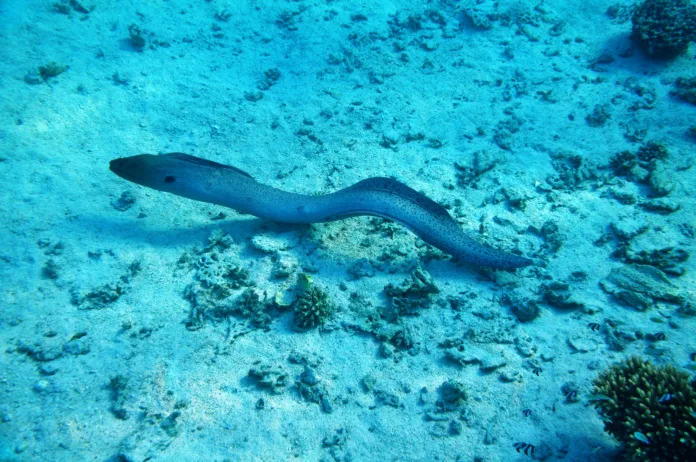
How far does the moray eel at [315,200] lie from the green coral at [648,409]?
153 centimetres

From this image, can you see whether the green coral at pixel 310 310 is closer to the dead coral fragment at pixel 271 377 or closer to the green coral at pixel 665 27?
the dead coral fragment at pixel 271 377

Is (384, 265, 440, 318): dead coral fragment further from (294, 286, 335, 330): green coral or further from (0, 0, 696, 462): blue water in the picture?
(294, 286, 335, 330): green coral

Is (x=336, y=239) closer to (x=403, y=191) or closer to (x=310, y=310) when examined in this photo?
(x=403, y=191)

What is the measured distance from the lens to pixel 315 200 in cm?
464

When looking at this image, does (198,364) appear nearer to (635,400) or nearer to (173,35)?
(635,400)

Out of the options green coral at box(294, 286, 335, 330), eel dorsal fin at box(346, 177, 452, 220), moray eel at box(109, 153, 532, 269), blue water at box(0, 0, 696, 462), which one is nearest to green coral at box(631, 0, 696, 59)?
blue water at box(0, 0, 696, 462)

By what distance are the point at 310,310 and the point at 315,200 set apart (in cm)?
154

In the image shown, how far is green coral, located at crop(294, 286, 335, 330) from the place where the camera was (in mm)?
3824

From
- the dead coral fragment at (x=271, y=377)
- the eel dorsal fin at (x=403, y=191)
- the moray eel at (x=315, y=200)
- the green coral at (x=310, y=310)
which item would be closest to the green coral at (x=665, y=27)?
the moray eel at (x=315, y=200)

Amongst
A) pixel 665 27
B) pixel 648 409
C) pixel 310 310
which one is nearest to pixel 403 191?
pixel 310 310

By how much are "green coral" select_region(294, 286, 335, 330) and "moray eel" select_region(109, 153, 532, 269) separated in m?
1.16

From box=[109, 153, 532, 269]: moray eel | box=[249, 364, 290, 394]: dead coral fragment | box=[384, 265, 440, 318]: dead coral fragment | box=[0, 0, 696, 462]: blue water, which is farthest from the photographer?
box=[109, 153, 532, 269]: moray eel

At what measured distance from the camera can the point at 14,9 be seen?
7848 mm

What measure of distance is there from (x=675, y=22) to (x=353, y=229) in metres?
8.01
